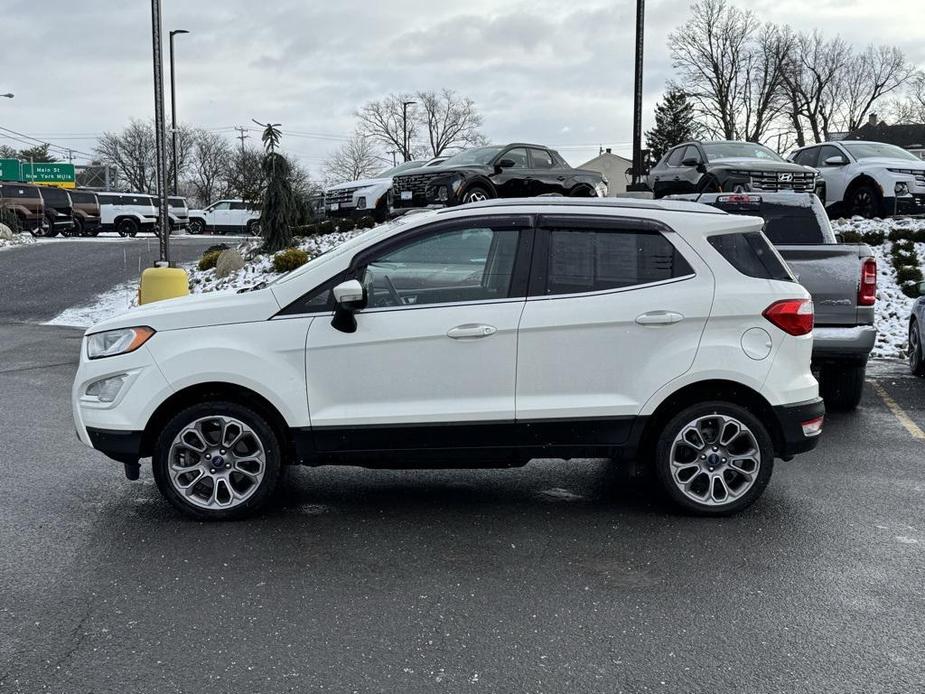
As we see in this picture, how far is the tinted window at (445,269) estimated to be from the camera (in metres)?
5.25

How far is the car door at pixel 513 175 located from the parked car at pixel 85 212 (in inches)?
1043

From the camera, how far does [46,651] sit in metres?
3.68

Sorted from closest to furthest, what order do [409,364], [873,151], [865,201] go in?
[409,364] < [865,201] < [873,151]

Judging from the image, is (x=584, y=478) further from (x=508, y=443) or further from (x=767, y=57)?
(x=767, y=57)

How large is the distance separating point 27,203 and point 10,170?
146 feet

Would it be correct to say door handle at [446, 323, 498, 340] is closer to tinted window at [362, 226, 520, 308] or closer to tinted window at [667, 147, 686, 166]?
tinted window at [362, 226, 520, 308]

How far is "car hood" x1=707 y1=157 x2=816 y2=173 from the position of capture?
1655 centimetres

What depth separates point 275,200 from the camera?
749 inches

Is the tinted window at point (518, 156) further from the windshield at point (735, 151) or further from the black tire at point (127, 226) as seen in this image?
the black tire at point (127, 226)

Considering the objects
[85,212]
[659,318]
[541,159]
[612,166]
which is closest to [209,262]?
[541,159]

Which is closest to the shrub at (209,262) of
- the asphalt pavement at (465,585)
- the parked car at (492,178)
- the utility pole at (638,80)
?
the parked car at (492,178)

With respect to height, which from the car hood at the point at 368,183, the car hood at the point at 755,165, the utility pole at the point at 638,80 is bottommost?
the car hood at the point at 368,183

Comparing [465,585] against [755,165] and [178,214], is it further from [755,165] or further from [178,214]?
[178,214]

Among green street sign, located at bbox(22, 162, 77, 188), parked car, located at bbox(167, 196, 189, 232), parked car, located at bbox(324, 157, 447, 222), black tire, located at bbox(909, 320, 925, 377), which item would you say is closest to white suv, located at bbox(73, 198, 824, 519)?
black tire, located at bbox(909, 320, 925, 377)
